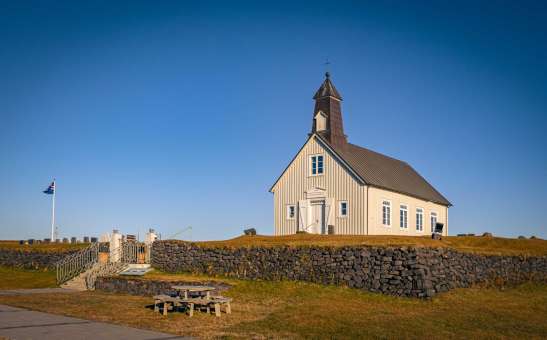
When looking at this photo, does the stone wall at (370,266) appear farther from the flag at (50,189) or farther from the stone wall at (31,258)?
the flag at (50,189)

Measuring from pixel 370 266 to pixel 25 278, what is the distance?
2147cm

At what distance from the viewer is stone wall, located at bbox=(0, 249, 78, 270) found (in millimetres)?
36500

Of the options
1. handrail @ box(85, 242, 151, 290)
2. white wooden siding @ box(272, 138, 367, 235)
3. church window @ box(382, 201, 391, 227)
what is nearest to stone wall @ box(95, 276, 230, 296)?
handrail @ box(85, 242, 151, 290)

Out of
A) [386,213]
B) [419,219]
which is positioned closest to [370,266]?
[386,213]

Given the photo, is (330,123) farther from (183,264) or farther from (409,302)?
(409,302)

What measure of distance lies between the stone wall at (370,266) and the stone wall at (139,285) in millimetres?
3055

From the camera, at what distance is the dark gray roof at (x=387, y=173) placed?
37281mm

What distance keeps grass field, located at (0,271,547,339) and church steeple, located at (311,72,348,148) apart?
54.6 feet

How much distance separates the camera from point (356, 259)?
2336 centimetres

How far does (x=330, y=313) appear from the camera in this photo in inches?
682

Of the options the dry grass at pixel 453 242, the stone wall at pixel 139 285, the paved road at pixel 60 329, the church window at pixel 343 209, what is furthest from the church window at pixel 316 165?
the paved road at pixel 60 329

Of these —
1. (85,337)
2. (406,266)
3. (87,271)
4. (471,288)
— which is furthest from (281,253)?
(85,337)

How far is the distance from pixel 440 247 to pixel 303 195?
16.0m

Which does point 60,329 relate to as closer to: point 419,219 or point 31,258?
point 31,258
